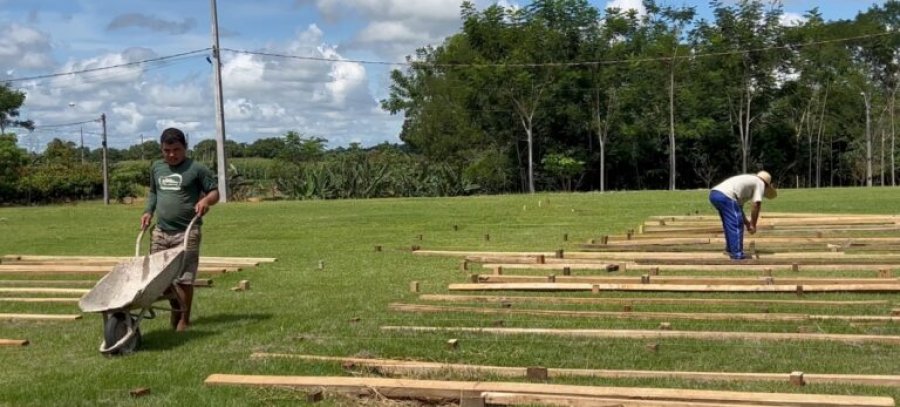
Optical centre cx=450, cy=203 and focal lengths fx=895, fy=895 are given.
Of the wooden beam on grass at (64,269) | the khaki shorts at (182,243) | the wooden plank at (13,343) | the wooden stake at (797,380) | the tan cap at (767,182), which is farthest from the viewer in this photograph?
the tan cap at (767,182)

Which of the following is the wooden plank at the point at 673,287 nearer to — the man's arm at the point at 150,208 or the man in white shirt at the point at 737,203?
the man in white shirt at the point at 737,203

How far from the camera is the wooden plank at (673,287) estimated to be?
965 cm

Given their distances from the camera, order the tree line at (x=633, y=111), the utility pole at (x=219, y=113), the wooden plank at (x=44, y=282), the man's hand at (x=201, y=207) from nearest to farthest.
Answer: the man's hand at (x=201, y=207)
the wooden plank at (x=44, y=282)
the utility pole at (x=219, y=113)
the tree line at (x=633, y=111)

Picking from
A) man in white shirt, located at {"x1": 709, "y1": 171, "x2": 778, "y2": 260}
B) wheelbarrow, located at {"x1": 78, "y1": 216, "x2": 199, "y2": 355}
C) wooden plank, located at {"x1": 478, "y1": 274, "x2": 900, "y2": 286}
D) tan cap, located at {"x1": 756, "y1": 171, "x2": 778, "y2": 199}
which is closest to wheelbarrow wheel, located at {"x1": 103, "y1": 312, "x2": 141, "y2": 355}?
wheelbarrow, located at {"x1": 78, "y1": 216, "x2": 199, "y2": 355}

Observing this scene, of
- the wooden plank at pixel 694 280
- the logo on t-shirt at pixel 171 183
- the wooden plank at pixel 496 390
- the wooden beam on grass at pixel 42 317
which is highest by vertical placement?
the logo on t-shirt at pixel 171 183

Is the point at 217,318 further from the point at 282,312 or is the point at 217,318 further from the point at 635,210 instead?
the point at 635,210

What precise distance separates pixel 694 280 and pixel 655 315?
209 centimetres

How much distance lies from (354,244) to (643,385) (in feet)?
38.7

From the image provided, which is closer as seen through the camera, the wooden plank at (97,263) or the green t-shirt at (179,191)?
the green t-shirt at (179,191)

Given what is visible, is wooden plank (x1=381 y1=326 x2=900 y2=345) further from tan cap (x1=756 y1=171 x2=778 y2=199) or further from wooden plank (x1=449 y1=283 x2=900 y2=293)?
tan cap (x1=756 y1=171 x2=778 y2=199)

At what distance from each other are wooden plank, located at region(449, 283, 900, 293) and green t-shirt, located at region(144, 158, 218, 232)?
136 inches

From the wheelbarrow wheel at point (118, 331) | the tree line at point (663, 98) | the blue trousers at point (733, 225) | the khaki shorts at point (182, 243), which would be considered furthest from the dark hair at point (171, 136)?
the tree line at point (663, 98)

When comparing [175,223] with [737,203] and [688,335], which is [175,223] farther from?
[737,203]

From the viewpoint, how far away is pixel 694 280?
33.9ft
